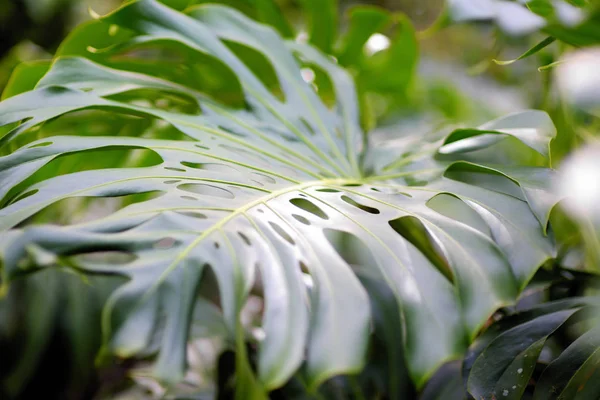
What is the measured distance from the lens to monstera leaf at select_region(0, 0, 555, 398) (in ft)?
1.16

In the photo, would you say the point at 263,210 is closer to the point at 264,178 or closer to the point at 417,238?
the point at 264,178

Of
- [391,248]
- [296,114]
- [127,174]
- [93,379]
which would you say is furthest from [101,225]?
[93,379]

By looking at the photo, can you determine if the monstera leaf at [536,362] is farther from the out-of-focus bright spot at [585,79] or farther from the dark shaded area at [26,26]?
the dark shaded area at [26,26]

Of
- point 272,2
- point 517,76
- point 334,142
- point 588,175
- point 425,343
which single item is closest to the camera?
point 425,343

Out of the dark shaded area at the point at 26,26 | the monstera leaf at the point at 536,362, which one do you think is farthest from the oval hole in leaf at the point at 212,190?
the dark shaded area at the point at 26,26

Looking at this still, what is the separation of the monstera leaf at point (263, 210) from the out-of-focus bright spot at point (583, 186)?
25 mm

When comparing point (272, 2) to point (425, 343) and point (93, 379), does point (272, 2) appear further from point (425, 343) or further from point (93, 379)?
point (93, 379)

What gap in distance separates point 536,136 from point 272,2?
0.68 meters

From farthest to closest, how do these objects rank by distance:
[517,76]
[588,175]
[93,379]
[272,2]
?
[517,76]
[93,379]
[272,2]
[588,175]

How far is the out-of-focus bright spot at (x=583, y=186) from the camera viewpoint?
18.8 inches

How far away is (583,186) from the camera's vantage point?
494 mm

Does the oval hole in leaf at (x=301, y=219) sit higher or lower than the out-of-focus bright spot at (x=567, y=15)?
lower

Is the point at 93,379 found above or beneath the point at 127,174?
beneath

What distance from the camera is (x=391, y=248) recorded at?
46cm
